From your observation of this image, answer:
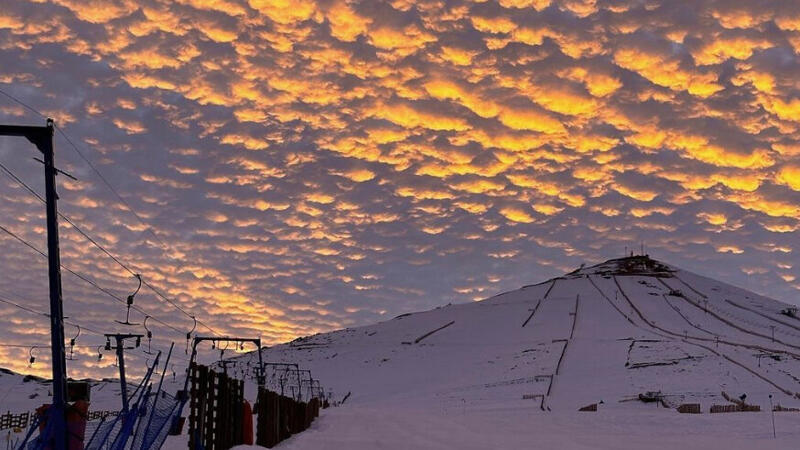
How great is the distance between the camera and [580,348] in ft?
322

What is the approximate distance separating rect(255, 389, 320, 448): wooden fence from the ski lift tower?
8204 mm

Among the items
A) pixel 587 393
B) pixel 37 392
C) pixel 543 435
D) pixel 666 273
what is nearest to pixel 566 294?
pixel 666 273

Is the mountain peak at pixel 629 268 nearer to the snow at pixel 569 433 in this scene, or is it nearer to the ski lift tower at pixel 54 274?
the snow at pixel 569 433

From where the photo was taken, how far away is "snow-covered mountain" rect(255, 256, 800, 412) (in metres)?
73.0

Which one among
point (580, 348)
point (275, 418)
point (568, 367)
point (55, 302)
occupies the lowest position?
point (275, 418)

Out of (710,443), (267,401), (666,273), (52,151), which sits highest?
(666,273)

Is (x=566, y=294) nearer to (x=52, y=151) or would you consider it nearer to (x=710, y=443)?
(x=710, y=443)

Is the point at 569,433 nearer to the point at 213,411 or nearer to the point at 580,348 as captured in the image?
the point at 213,411

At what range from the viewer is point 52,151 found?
18391 mm

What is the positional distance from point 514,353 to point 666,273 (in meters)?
72.2

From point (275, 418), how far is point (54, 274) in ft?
33.7

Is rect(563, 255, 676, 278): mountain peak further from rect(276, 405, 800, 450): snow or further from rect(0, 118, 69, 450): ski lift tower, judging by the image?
rect(0, 118, 69, 450): ski lift tower

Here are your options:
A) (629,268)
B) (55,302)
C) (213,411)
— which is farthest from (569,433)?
(629,268)

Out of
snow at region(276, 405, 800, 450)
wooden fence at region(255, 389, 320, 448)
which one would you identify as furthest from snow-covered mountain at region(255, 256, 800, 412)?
wooden fence at region(255, 389, 320, 448)
